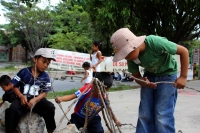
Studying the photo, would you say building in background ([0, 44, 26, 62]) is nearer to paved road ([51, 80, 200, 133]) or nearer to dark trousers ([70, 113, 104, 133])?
paved road ([51, 80, 200, 133])

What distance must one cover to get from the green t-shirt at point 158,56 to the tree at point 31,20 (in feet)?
73.0

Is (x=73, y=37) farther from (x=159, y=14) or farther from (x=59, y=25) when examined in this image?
(x=159, y=14)

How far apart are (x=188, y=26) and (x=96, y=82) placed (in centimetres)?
900

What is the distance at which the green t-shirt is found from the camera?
90.7 inches

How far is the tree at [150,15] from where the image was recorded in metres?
9.07

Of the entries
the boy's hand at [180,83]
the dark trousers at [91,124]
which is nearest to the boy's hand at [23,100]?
the dark trousers at [91,124]

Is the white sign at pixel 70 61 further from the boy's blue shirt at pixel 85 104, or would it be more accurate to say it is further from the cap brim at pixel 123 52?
the cap brim at pixel 123 52

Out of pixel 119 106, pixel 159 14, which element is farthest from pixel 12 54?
pixel 119 106

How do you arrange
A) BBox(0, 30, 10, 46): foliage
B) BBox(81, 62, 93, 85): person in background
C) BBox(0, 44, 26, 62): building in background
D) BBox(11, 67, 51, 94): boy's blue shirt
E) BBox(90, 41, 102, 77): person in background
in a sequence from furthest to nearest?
BBox(0, 44, 26, 62): building in background, BBox(0, 30, 10, 46): foliage, BBox(90, 41, 102, 77): person in background, BBox(81, 62, 93, 85): person in background, BBox(11, 67, 51, 94): boy's blue shirt

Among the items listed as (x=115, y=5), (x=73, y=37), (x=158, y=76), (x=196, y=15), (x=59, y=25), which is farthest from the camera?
(x=59, y=25)

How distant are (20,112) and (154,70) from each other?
153 cm

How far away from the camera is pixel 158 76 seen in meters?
2.54

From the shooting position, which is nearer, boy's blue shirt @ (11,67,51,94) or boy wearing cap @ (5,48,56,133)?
boy wearing cap @ (5,48,56,133)

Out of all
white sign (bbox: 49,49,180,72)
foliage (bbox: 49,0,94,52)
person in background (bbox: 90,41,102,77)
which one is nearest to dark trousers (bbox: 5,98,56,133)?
person in background (bbox: 90,41,102,77)
